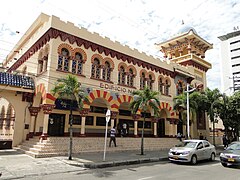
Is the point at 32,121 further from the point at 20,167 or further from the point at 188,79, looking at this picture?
the point at 188,79

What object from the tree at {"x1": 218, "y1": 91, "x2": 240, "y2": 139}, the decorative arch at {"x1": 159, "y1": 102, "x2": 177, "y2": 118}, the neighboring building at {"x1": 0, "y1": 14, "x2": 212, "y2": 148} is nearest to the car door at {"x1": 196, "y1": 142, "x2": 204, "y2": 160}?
the neighboring building at {"x1": 0, "y1": 14, "x2": 212, "y2": 148}

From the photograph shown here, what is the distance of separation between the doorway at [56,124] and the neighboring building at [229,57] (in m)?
60.3

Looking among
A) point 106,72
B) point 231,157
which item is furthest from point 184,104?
point 231,157

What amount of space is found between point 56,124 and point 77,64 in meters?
5.68

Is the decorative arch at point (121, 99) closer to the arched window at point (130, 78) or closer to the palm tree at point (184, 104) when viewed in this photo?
the arched window at point (130, 78)

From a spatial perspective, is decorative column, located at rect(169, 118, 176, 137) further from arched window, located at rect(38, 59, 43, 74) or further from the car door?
arched window, located at rect(38, 59, 43, 74)

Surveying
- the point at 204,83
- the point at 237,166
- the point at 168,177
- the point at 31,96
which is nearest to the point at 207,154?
the point at 237,166

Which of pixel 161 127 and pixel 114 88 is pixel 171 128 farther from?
pixel 114 88

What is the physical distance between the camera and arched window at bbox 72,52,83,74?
17.7 metres

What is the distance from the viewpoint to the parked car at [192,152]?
13.1 meters

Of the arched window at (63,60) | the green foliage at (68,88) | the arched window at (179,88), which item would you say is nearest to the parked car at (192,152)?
the green foliage at (68,88)

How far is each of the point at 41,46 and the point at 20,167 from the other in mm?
10847

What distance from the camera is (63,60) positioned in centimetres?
1712

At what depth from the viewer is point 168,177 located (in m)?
9.27
